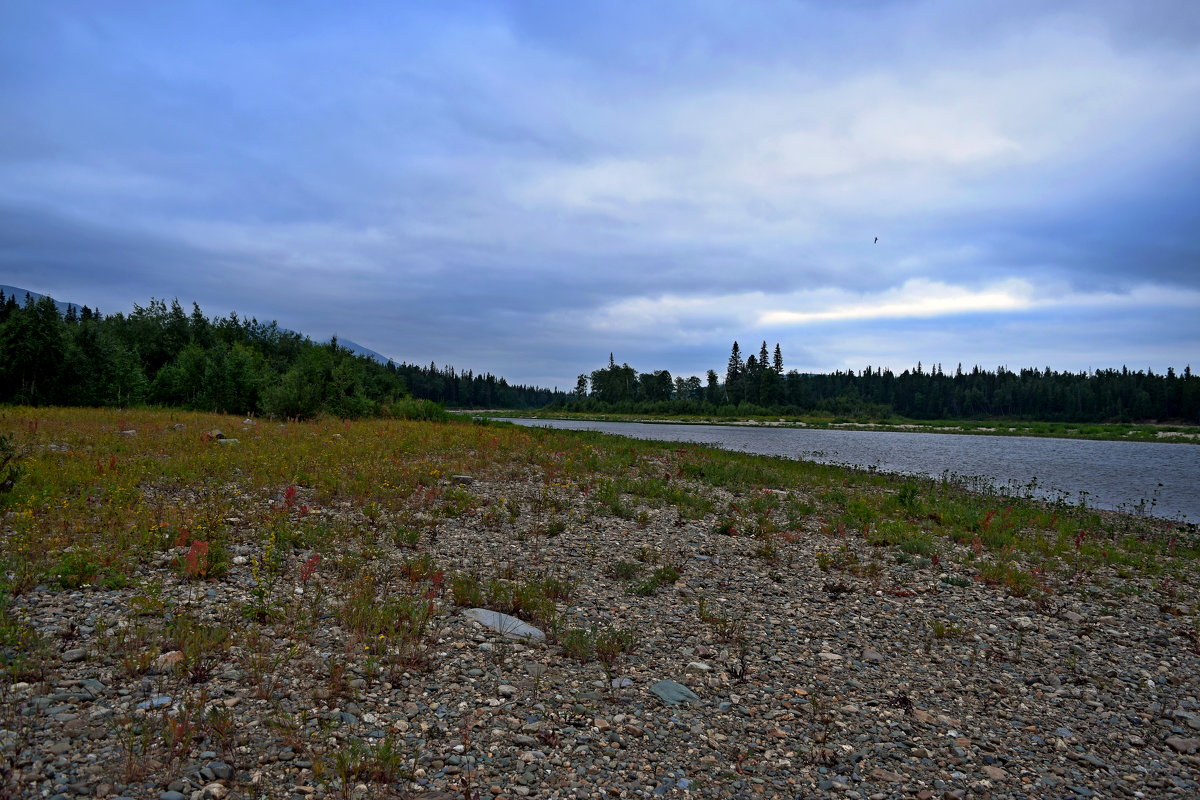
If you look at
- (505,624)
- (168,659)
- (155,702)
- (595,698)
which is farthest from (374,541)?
(595,698)

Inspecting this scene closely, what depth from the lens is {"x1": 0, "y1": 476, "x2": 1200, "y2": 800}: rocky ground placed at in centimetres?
501

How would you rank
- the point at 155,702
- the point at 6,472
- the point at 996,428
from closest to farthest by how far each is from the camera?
the point at 155,702 < the point at 6,472 < the point at 996,428

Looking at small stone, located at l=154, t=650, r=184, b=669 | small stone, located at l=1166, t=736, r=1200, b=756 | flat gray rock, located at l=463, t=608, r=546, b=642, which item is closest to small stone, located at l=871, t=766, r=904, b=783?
small stone, located at l=1166, t=736, r=1200, b=756

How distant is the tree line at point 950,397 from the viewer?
142 metres

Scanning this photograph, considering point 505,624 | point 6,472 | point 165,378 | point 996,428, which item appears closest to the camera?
point 505,624

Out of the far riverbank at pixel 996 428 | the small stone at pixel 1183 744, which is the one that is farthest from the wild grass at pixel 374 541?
the far riverbank at pixel 996 428

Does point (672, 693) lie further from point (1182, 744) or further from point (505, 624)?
point (1182, 744)

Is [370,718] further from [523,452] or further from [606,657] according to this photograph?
[523,452]

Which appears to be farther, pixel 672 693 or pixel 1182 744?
pixel 672 693

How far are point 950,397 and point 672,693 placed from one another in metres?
209

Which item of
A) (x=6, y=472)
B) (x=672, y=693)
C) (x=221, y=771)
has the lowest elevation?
(x=672, y=693)

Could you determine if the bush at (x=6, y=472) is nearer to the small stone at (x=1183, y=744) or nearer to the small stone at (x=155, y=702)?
the small stone at (x=155, y=702)

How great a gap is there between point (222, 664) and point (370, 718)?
2030 mm

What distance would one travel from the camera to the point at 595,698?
264 inches
